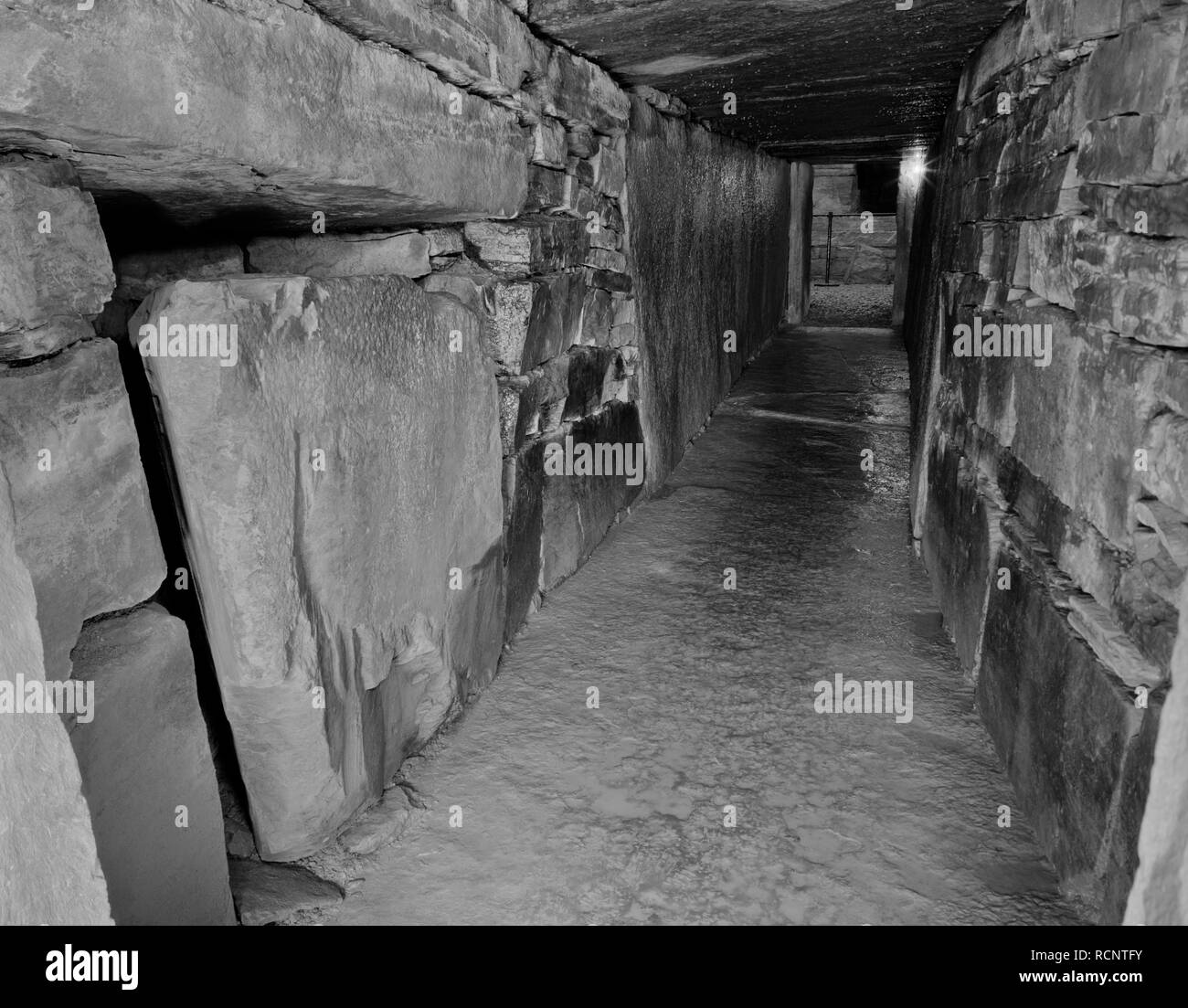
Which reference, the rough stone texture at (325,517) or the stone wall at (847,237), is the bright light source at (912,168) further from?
the rough stone texture at (325,517)

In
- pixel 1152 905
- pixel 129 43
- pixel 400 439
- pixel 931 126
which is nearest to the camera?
pixel 129 43

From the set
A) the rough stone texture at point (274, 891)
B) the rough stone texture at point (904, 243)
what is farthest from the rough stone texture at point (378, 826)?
the rough stone texture at point (904, 243)

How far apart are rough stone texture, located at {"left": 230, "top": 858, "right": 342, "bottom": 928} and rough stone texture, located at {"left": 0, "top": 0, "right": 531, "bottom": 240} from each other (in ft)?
4.61

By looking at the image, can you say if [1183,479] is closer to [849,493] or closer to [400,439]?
[400,439]

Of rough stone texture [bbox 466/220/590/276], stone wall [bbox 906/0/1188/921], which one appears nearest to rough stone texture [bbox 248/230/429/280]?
rough stone texture [bbox 466/220/590/276]

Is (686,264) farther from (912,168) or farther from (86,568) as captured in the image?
(912,168)

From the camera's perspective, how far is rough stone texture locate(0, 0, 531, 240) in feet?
4.14

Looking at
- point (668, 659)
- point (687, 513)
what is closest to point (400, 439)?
point (668, 659)

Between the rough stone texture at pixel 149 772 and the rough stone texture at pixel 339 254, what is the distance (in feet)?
3.86

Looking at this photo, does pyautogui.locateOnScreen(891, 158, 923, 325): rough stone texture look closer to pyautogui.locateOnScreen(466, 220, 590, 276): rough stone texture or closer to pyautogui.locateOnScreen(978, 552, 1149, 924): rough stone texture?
pyautogui.locateOnScreen(466, 220, 590, 276): rough stone texture

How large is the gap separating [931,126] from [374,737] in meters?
5.62

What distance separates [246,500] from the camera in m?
1.67

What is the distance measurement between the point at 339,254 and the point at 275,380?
2.87 ft

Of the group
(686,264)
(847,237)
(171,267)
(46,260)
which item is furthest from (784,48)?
(847,237)
